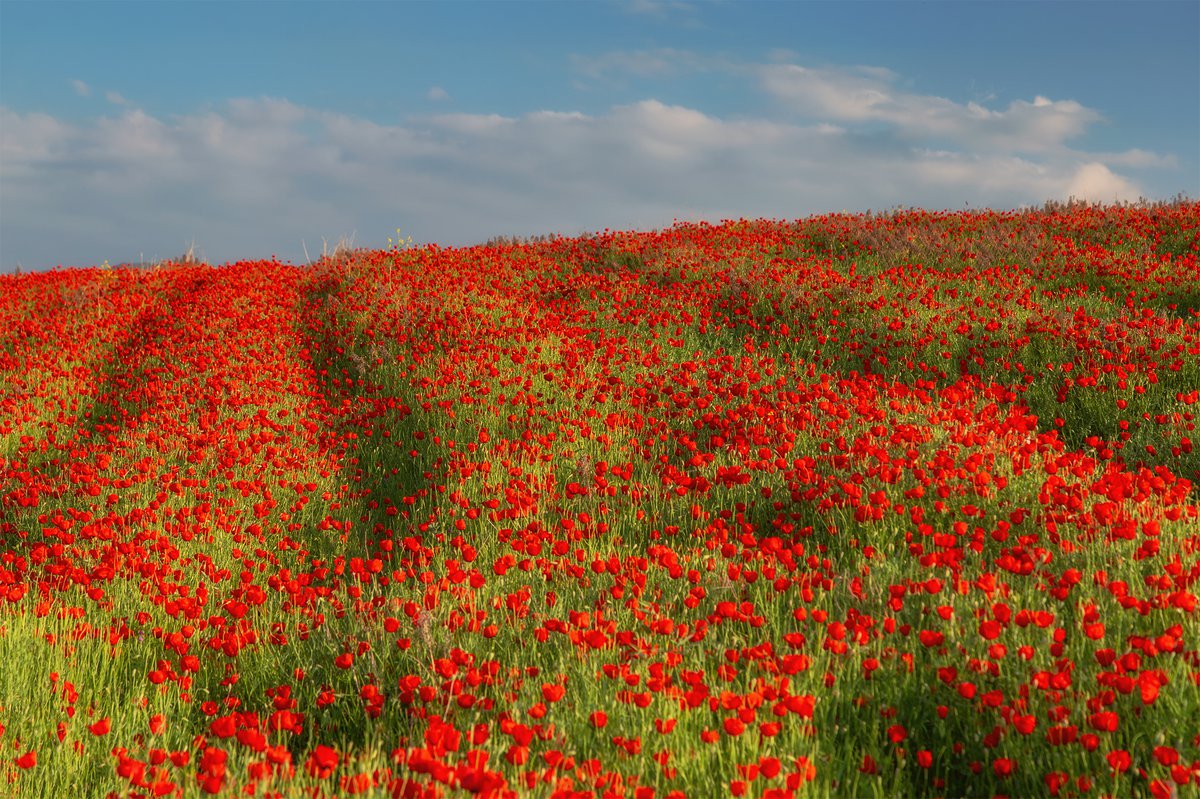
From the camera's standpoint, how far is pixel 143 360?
13508 millimetres

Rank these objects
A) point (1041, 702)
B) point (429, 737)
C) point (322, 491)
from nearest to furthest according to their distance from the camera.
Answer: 1. point (429, 737)
2. point (1041, 702)
3. point (322, 491)

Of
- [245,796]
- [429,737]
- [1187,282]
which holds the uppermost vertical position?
[1187,282]

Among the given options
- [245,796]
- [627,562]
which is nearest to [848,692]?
[627,562]

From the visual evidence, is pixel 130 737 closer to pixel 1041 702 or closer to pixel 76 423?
pixel 1041 702

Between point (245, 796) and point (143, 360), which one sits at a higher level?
point (143, 360)

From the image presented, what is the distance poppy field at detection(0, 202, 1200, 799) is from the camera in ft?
11.6

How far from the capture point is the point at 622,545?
6.01 metres

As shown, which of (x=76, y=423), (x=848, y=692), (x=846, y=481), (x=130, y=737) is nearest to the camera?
(x=848, y=692)

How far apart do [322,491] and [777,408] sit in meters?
4.34

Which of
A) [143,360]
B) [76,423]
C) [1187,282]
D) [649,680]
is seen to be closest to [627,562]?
[649,680]

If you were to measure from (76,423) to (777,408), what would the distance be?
8.86m

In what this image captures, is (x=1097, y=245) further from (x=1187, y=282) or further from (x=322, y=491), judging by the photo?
(x=322, y=491)

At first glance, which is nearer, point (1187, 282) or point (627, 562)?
point (627, 562)

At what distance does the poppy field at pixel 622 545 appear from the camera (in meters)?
3.54
